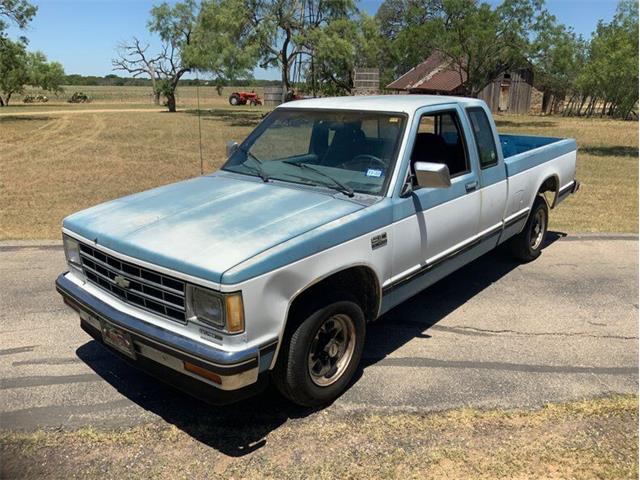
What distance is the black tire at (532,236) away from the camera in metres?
6.11

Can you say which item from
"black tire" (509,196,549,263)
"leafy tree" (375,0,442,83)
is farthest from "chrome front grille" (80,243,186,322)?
"leafy tree" (375,0,442,83)

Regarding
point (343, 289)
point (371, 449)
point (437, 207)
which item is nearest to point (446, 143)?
point (437, 207)

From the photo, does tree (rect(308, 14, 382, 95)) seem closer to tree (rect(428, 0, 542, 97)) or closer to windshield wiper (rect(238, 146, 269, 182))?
tree (rect(428, 0, 542, 97))

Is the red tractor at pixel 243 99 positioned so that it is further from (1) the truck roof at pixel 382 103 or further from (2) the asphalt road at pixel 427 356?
(1) the truck roof at pixel 382 103

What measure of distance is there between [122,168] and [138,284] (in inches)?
446

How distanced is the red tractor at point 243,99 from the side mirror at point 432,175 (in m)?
52.8

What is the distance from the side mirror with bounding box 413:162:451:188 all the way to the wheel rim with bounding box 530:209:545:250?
304 centimetres

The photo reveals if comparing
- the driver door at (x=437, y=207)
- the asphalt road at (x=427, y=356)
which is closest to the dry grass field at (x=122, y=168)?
the asphalt road at (x=427, y=356)

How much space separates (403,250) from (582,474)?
1.70 metres

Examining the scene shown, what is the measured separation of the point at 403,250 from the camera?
380 cm

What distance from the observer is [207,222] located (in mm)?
3299

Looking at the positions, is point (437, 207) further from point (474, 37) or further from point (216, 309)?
point (474, 37)

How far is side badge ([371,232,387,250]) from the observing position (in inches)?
138

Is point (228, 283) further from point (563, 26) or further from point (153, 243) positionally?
point (563, 26)
